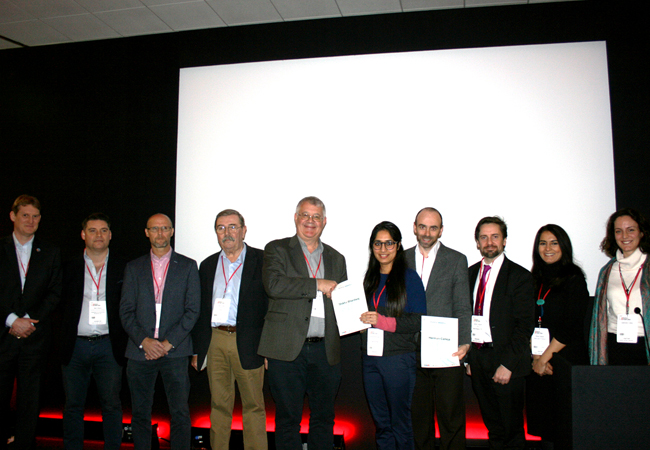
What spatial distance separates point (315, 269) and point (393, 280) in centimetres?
57

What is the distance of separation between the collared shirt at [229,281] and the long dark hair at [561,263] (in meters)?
2.29

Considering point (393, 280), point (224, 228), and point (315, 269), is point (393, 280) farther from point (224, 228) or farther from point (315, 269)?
point (224, 228)

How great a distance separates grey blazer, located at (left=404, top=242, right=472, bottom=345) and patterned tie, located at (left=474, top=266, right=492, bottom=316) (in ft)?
0.34

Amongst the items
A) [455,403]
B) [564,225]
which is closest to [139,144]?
[455,403]

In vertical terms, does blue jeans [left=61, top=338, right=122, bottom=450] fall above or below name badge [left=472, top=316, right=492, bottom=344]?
below

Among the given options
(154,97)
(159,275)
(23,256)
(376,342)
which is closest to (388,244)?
(376,342)

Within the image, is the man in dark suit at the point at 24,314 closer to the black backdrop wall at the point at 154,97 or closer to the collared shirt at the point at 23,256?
the collared shirt at the point at 23,256

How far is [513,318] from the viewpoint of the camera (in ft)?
9.12

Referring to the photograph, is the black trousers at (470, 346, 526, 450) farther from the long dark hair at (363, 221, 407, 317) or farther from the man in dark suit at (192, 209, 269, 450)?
the man in dark suit at (192, 209, 269, 450)

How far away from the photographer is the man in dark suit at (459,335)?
267 centimetres

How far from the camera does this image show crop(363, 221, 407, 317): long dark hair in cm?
262

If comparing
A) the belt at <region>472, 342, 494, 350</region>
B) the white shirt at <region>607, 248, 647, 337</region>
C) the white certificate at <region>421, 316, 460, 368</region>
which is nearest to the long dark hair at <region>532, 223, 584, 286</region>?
the white shirt at <region>607, 248, 647, 337</region>

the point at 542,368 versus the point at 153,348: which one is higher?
the point at 153,348

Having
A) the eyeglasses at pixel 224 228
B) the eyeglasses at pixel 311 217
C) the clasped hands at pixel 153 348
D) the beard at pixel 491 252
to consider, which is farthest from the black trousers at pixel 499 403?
the clasped hands at pixel 153 348
